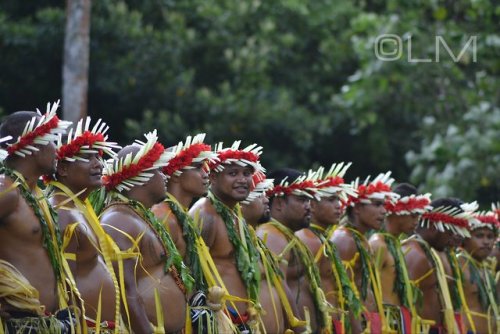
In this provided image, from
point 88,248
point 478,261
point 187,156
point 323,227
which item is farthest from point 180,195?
point 478,261

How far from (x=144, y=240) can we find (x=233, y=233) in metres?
1.30

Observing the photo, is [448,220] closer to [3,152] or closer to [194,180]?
[194,180]

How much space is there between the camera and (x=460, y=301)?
12367 millimetres

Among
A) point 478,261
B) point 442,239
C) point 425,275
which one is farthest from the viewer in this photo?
point 478,261

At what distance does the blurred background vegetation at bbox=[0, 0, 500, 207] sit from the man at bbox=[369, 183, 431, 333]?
6342 millimetres

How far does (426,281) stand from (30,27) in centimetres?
838

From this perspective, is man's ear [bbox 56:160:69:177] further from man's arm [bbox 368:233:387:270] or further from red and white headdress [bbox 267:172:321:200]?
man's arm [bbox 368:233:387:270]

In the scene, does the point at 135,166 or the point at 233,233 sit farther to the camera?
the point at 233,233

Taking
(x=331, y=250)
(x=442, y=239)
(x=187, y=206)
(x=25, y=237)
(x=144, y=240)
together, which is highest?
(x=442, y=239)

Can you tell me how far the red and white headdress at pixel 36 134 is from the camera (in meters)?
Answer: 6.88

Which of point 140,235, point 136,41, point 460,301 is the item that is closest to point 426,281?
point 460,301

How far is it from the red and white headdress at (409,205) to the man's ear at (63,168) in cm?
504

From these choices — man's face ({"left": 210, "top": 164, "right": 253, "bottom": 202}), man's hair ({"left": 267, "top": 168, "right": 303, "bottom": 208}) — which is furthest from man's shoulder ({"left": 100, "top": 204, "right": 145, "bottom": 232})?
man's hair ({"left": 267, "top": 168, "right": 303, "bottom": 208})

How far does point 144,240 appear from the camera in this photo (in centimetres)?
780
